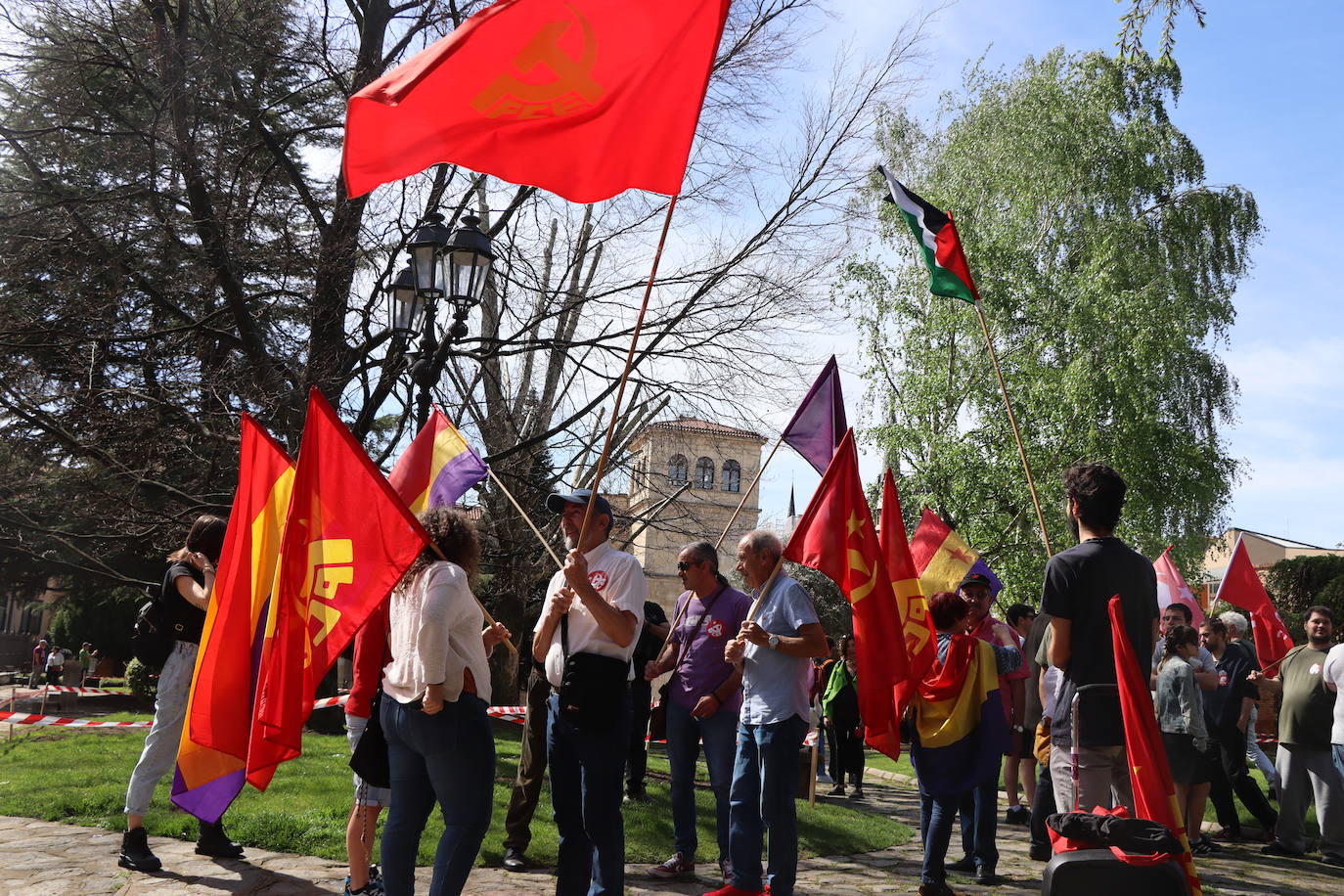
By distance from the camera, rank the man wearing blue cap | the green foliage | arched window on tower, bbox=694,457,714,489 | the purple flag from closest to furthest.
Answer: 1. the man wearing blue cap
2. the purple flag
3. arched window on tower, bbox=694,457,714,489
4. the green foliage

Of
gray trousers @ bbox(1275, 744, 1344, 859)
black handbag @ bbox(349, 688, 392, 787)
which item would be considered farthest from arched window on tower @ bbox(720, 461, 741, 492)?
black handbag @ bbox(349, 688, 392, 787)

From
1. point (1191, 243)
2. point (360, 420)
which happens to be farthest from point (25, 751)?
point (1191, 243)

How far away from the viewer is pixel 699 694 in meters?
6.56

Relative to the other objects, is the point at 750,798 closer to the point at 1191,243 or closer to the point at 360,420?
the point at 360,420

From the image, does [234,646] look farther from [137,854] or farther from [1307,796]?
[1307,796]

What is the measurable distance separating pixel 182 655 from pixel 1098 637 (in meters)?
4.99

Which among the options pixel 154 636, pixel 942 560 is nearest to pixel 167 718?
pixel 154 636

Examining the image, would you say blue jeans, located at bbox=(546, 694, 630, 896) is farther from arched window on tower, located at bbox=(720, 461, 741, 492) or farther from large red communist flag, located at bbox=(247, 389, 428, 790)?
arched window on tower, located at bbox=(720, 461, 741, 492)

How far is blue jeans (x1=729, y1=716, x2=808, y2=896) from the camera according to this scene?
522cm

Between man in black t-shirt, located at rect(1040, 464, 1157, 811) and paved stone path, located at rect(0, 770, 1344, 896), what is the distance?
2.07 metres

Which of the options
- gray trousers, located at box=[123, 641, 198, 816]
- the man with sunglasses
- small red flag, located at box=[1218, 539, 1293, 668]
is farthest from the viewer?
small red flag, located at box=[1218, 539, 1293, 668]

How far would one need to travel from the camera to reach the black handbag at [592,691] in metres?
4.68

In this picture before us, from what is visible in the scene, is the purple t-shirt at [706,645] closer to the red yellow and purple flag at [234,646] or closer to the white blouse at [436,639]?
the white blouse at [436,639]

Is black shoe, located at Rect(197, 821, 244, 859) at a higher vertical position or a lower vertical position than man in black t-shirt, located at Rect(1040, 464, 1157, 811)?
lower
